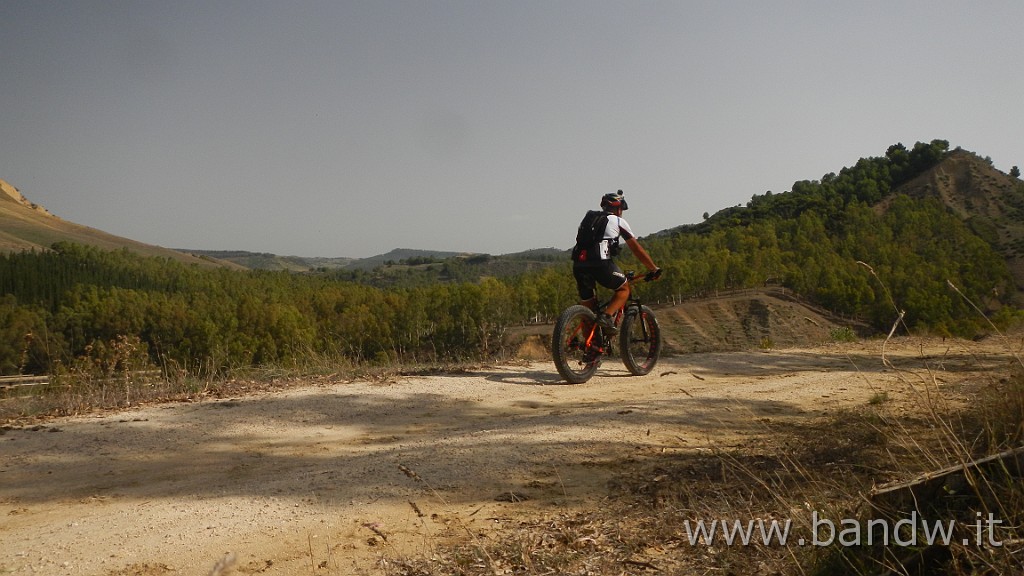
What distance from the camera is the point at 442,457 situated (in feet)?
16.2

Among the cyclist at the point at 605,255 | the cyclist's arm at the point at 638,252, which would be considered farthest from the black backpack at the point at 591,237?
the cyclist's arm at the point at 638,252

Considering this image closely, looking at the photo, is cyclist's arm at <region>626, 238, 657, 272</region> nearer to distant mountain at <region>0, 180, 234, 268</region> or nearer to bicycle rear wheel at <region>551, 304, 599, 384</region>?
bicycle rear wheel at <region>551, 304, 599, 384</region>

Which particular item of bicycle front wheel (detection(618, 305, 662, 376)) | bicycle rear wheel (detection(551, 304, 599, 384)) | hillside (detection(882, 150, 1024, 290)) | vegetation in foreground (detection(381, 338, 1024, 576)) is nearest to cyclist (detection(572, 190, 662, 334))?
bicycle rear wheel (detection(551, 304, 599, 384))

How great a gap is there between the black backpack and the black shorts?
0.39ft

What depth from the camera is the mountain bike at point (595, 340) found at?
873 centimetres

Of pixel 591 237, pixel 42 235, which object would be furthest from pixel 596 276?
pixel 42 235

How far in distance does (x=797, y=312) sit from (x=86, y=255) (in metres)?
150

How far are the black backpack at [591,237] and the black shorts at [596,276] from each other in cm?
12

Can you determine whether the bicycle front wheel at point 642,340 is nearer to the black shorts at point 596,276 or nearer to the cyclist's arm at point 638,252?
the black shorts at point 596,276

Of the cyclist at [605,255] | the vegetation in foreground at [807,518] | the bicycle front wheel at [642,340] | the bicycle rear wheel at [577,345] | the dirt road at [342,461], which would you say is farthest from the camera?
the bicycle front wheel at [642,340]

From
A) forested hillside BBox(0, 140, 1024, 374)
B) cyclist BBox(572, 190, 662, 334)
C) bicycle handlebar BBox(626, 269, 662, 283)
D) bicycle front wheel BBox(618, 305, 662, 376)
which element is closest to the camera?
cyclist BBox(572, 190, 662, 334)

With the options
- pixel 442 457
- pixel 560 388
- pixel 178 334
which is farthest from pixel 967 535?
pixel 178 334

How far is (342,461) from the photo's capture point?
5105mm

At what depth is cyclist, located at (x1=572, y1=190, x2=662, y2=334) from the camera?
8.91m
